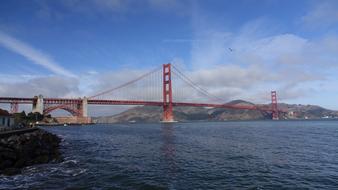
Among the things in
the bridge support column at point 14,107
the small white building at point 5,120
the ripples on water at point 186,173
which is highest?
the bridge support column at point 14,107

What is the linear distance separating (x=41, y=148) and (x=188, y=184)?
54.9 ft

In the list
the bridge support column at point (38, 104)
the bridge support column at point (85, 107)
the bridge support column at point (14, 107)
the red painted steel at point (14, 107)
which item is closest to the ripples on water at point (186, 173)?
the bridge support column at point (14, 107)

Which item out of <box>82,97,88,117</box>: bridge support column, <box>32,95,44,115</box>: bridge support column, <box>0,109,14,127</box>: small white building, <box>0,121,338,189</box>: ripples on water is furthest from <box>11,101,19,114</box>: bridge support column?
<box>0,121,338,189</box>: ripples on water

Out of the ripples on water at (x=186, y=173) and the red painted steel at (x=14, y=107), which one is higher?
the red painted steel at (x=14, y=107)

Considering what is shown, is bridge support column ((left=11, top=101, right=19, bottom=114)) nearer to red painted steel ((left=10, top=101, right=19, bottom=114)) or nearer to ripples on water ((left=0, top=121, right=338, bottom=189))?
red painted steel ((left=10, top=101, right=19, bottom=114))

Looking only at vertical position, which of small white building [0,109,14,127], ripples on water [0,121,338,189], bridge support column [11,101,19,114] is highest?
bridge support column [11,101,19,114]

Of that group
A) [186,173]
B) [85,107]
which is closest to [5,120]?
[186,173]

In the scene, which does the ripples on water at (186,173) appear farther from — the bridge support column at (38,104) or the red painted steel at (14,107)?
the bridge support column at (38,104)

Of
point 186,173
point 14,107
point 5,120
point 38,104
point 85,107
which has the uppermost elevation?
point 38,104

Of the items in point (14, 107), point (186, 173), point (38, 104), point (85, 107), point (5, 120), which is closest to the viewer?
point (186, 173)

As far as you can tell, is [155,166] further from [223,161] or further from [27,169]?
[27,169]

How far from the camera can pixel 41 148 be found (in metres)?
25.6

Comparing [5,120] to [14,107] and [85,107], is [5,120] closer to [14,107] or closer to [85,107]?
[14,107]

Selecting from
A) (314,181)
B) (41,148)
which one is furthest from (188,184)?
(41,148)
